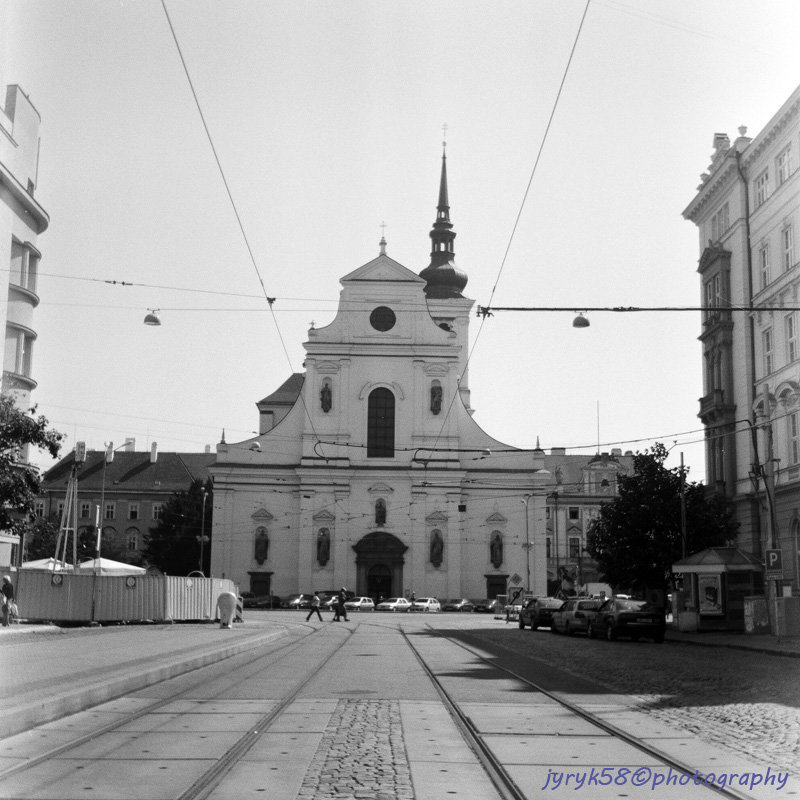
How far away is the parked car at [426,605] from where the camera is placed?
65.1 metres

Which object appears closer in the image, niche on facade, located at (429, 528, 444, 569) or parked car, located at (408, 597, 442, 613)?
parked car, located at (408, 597, 442, 613)

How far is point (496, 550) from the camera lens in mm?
70312

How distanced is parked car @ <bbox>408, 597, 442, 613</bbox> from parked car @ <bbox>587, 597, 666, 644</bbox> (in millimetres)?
33677

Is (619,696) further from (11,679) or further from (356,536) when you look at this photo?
(356,536)

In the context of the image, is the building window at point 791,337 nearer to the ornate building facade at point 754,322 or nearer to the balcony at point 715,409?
the ornate building facade at point 754,322

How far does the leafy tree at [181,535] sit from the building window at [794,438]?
47534 mm

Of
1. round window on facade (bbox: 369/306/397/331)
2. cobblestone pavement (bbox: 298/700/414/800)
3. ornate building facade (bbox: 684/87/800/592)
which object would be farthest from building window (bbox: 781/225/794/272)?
round window on facade (bbox: 369/306/397/331)

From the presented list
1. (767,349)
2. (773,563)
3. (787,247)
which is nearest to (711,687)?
(773,563)

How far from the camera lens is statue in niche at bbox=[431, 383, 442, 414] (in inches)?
2771

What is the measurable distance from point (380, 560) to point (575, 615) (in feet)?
114

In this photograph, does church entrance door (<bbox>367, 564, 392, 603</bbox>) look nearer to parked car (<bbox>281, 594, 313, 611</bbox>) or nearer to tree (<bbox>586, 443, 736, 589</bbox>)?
parked car (<bbox>281, 594, 313, 611</bbox>)

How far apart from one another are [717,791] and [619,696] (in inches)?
254

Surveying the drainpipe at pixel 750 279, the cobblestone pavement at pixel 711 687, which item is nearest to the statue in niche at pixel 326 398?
the drainpipe at pixel 750 279

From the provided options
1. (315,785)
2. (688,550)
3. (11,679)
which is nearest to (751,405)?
(688,550)
